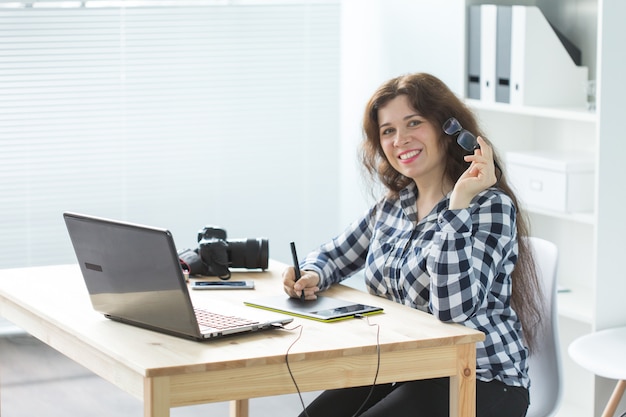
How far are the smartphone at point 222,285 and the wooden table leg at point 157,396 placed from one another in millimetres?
716

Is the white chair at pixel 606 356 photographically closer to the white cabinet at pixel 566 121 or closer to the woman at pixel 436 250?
the white cabinet at pixel 566 121

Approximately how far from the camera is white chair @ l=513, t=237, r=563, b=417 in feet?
8.81

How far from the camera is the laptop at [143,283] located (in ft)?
7.14

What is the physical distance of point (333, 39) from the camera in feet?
18.2

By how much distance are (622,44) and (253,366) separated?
5.52 feet

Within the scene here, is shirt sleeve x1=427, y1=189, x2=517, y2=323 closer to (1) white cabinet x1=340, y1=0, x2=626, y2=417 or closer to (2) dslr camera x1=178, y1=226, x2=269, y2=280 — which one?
(2) dslr camera x1=178, y1=226, x2=269, y2=280

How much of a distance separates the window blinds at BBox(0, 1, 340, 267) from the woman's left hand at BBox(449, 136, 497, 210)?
9.41 ft

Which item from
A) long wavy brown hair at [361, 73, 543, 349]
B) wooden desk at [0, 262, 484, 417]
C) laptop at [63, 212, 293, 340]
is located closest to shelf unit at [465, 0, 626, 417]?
long wavy brown hair at [361, 73, 543, 349]

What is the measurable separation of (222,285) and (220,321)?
45 centimetres

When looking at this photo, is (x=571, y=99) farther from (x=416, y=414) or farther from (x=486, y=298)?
(x=416, y=414)

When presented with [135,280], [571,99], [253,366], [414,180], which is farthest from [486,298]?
[571,99]

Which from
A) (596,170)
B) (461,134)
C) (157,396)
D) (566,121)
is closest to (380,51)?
(566,121)

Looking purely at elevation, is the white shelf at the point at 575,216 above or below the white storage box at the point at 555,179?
below

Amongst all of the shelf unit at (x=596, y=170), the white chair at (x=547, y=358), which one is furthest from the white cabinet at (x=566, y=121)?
the white chair at (x=547, y=358)
